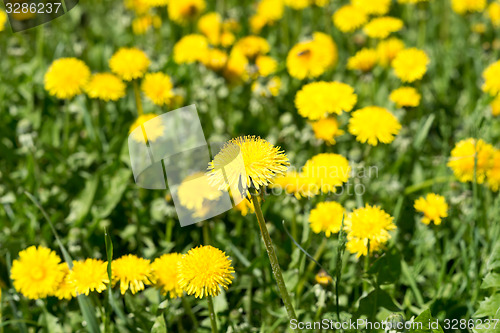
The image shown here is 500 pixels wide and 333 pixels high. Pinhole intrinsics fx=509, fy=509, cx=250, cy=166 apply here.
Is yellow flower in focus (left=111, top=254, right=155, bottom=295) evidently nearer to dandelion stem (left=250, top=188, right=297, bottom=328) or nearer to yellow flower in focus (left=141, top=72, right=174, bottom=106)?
dandelion stem (left=250, top=188, right=297, bottom=328)

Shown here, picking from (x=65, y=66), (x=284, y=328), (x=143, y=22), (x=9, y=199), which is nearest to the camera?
(x=284, y=328)

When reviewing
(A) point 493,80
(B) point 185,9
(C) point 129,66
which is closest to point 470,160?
(A) point 493,80

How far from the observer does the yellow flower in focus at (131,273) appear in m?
1.54

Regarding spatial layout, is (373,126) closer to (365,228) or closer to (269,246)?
(365,228)

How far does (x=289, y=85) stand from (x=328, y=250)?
1266 mm

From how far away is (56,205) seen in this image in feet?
7.75

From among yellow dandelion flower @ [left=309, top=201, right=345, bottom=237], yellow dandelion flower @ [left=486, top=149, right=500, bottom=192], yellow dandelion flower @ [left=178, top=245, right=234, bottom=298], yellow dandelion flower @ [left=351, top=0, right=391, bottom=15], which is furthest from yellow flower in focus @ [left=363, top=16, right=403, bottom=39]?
yellow dandelion flower @ [left=178, top=245, right=234, bottom=298]

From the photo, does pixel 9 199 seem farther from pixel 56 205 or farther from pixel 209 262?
pixel 209 262

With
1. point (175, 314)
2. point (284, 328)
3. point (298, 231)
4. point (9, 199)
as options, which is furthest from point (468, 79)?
point (9, 199)

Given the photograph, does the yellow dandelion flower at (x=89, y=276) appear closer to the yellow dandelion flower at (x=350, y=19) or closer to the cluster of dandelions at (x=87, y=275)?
the cluster of dandelions at (x=87, y=275)

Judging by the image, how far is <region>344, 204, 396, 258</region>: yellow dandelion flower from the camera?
1.61 metres

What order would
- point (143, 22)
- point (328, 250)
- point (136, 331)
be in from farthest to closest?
point (143, 22)
point (328, 250)
point (136, 331)

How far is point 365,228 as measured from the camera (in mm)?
1618

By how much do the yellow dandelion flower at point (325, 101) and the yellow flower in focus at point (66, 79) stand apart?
108cm
